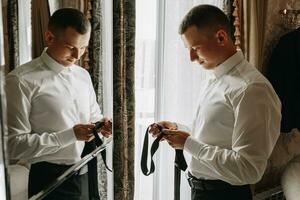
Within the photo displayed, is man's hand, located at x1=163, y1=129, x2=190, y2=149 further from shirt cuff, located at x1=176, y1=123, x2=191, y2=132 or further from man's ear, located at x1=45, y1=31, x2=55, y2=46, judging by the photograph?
man's ear, located at x1=45, y1=31, x2=55, y2=46

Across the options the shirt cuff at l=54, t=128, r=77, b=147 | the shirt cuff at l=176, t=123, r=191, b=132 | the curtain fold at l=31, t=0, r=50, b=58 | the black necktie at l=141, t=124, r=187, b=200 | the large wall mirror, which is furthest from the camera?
the shirt cuff at l=176, t=123, r=191, b=132

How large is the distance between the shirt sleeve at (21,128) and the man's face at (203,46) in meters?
0.53

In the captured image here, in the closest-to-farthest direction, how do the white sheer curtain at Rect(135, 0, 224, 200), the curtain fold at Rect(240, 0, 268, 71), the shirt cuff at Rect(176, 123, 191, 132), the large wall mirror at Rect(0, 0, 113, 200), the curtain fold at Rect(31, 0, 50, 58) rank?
the large wall mirror at Rect(0, 0, 113, 200) < the curtain fold at Rect(31, 0, 50, 58) < the shirt cuff at Rect(176, 123, 191, 132) < the white sheer curtain at Rect(135, 0, 224, 200) < the curtain fold at Rect(240, 0, 268, 71)

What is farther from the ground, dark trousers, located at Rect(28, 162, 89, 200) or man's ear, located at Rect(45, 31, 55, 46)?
man's ear, located at Rect(45, 31, 55, 46)

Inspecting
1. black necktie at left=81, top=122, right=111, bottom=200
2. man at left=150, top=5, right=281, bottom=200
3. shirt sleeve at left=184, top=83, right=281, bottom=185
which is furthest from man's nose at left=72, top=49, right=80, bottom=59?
shirt sleeve at left=184, top=83, right=281, bottom=185

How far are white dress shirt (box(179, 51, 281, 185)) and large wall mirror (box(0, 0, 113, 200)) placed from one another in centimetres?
32

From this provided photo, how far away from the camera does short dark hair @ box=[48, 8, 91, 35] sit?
2.68ft

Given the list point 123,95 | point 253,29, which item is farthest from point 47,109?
point 253,29

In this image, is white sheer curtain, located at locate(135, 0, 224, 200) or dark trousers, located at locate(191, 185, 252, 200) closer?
dark trousers, located at locate(191, 185, 252, 200)

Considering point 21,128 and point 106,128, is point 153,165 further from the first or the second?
point 21,128

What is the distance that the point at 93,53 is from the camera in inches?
41.4

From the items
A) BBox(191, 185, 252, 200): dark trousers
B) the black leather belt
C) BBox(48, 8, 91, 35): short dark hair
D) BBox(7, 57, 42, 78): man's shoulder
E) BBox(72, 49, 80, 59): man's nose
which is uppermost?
BBox(48, 8, 91, 35): short dark hair

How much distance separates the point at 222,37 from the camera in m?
1.05

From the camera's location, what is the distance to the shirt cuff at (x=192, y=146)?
1.04 meters
